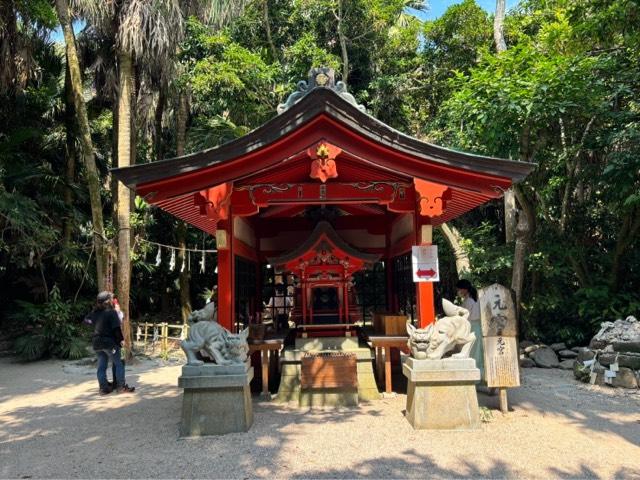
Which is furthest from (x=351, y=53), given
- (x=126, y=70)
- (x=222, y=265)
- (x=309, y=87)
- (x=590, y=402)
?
(x=590, y=402)

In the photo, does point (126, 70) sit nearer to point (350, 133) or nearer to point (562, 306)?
point (350, 133)

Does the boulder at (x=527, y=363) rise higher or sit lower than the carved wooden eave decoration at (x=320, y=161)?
lower

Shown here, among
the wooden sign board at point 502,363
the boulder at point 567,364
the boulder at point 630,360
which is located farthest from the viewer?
the boulder at point 567,364

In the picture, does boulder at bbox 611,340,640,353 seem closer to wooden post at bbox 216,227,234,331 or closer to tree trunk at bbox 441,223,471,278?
tree trunk at bbox 441,223,471,278

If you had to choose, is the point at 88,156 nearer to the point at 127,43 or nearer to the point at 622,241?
the point at 127,43

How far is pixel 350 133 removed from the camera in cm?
569

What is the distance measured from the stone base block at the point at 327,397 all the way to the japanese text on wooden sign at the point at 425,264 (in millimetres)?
1934

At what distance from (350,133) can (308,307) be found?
3.03m

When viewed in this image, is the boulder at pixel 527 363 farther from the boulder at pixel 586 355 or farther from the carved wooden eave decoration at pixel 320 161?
the carved wooden eave decoration at pixel 320 161

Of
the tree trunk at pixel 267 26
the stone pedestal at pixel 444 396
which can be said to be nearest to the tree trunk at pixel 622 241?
the stone pedestal at pixel 444 396

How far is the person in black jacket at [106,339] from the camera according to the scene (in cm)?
748

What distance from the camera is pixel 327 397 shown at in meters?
6.46

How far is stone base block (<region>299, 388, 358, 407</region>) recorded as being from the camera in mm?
6445

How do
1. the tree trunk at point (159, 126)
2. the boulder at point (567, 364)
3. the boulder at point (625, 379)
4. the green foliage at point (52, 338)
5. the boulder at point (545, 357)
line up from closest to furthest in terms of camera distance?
1. the boulder at point (625, 379)
2. the boulder at point (567, 364)
3. the boulder at point (545, 357)
4. the green foliage at point (52, 338)
5. the tree trunk at point (159, 126)
